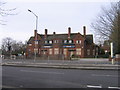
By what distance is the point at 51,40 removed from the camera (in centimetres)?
6706

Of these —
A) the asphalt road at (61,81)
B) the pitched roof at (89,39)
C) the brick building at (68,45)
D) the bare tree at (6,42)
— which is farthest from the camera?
the bare tree at (6,42)

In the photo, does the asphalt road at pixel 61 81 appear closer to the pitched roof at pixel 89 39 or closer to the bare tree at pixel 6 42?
the pitched roof at pixel 89 39

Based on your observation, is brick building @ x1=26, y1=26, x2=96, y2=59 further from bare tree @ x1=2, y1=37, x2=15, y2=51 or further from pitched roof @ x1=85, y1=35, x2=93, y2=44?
bare tree @ x1=2, y1=37, x2=15, y2=51

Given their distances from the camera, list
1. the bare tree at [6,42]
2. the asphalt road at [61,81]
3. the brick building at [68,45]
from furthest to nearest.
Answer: the bare tree at [6,42] → the brick building at [68,45] → the asphalt road at [61,81]

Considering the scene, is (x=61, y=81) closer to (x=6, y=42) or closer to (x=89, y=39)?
(x=89, y=39)

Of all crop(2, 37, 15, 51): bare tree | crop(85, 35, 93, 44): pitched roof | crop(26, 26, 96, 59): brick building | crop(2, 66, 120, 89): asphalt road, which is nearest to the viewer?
crop(2, 66, 120, 89): asphalt road

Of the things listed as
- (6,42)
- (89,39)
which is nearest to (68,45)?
(89,39)

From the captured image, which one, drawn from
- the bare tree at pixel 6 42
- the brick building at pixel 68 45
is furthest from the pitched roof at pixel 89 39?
the bare tree at pixel 6 42

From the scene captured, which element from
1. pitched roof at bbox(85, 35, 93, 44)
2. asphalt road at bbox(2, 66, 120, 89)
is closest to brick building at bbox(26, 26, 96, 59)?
pitched roof at bbox(85, 35, 93, 44)

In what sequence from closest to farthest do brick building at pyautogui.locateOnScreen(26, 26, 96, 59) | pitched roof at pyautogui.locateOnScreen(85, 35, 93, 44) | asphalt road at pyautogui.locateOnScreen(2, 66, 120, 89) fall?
1. asphalt road at pyautogui.locateOnScreen(2, 66, 120, 89)
2. brick building at pyautogui.locateOnScreen(26, 26, 96, 59)
3. pitched roof at pyautogui.locateOnScreen(85, 35, 93, 44)

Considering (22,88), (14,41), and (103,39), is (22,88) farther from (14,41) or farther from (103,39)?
(14,41)

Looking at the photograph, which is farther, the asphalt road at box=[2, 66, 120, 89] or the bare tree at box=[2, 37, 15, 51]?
the bare tree at box=[2, 37, 15, 51]

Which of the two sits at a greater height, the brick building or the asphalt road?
the brick building

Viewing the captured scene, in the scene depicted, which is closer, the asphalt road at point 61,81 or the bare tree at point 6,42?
the asphalt road at point 61,81
